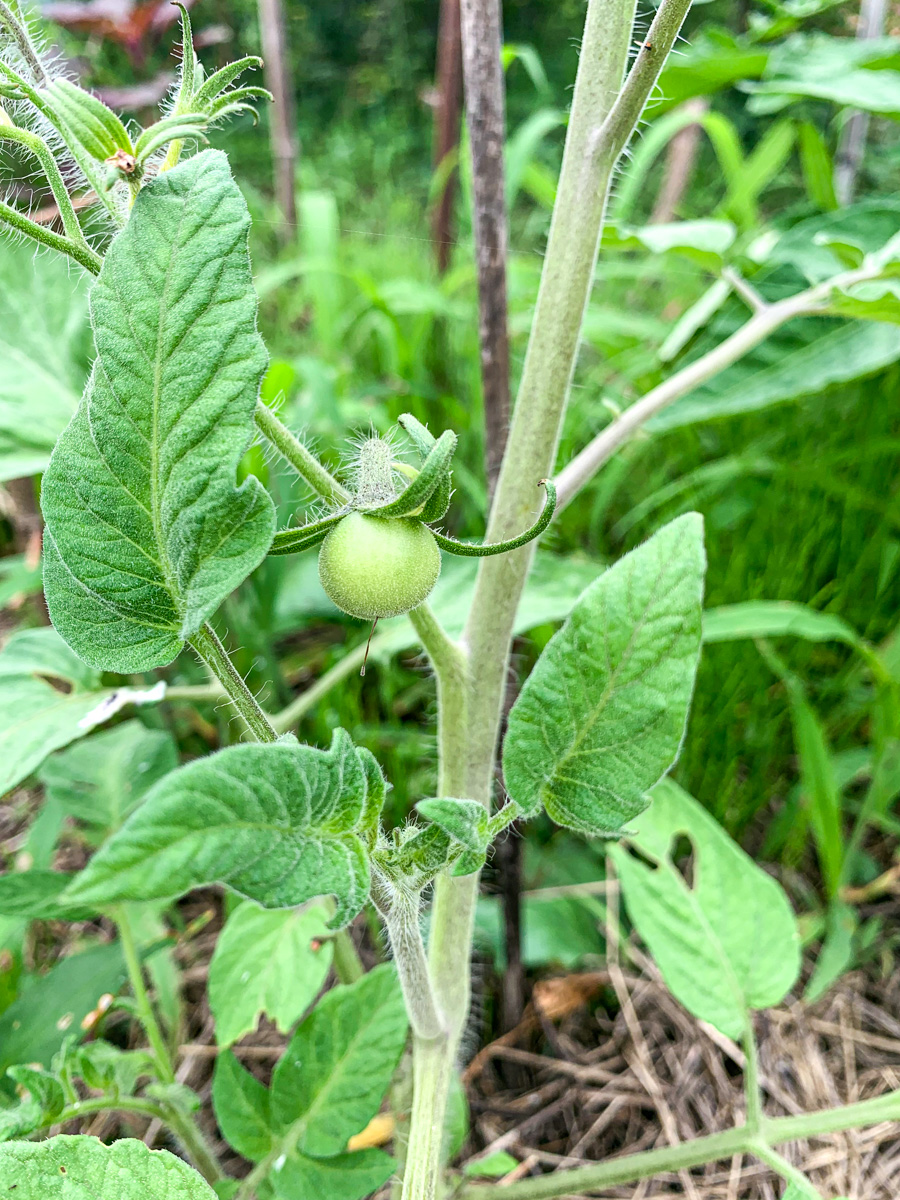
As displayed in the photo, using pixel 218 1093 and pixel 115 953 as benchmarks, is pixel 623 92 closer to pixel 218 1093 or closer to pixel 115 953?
pixel 218 1093

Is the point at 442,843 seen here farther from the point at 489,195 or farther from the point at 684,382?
the point at 489,195

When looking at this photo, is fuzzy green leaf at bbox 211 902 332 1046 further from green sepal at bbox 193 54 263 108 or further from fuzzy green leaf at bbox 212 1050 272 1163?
green sepal at bbox 193 54 263 108

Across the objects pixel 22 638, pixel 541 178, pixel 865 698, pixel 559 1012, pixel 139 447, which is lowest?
pixel 559 1012

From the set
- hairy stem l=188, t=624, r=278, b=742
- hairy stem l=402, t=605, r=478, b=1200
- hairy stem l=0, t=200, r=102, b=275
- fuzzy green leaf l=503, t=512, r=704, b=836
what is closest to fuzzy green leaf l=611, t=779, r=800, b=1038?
hairy stem l=402, t=605, r=478, b=1200

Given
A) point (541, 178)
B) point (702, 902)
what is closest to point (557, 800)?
point (702, 902)

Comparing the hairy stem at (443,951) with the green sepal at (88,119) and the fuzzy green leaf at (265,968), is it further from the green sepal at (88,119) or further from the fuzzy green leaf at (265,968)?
the green sepal at (88,119)

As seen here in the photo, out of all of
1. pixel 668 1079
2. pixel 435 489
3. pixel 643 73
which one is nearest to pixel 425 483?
pixel 435 489
